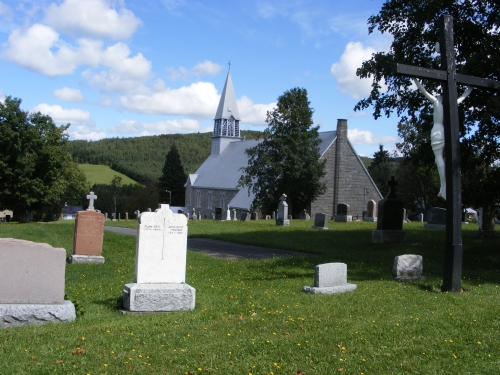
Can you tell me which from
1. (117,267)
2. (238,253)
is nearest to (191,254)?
(238,253)

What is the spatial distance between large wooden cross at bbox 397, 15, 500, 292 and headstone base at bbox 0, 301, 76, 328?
6.04 metres

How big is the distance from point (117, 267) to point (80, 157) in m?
129

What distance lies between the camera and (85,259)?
1458 centimetres

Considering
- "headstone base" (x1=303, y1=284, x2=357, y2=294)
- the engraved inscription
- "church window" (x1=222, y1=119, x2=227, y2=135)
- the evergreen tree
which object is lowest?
"headstone base" (x1=303, y1=284, x2=357, y2=294)

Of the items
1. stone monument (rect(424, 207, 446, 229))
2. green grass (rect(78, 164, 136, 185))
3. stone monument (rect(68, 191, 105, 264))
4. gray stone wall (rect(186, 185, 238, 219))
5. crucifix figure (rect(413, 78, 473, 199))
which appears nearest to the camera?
crucifix figure (rect(413, 78, 473, 199))

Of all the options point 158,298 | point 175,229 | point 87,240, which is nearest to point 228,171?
point 87,240

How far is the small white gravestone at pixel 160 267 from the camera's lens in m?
8.16

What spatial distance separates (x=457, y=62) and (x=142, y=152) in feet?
450

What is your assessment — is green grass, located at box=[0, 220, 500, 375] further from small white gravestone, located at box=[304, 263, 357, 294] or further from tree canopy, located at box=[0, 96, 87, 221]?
tree canopy, located at box=[0, 96, 87, 221]

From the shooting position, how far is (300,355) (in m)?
5.81

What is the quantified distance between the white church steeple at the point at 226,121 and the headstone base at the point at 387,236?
5081 centimetres

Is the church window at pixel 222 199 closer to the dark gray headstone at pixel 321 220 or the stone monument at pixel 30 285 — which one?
the dark gray headstone at pixel 321 220

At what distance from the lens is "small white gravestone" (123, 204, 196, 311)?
321 inches

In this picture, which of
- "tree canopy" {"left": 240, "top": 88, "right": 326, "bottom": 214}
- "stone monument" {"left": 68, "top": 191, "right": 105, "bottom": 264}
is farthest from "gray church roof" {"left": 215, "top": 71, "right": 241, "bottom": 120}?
"stone monument" {"left": 68, "top": 191, "right": 105, "bottom": 264}
